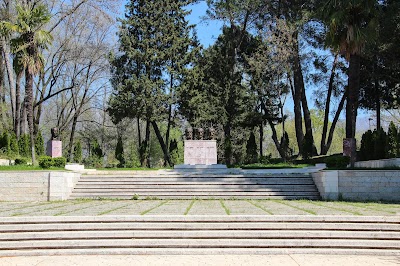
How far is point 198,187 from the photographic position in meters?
16.1

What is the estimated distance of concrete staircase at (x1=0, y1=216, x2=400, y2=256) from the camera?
25.9ft

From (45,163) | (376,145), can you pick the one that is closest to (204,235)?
(45,163)

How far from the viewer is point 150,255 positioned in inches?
305

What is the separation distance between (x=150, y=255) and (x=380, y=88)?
26.3 meters

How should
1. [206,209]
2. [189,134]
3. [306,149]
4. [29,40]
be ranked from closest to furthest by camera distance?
1. [206,209]
2. [29,40]
3. [189,134]
4. [306,149]

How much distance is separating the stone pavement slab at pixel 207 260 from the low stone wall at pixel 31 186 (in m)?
7.41

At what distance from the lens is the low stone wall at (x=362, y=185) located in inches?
556

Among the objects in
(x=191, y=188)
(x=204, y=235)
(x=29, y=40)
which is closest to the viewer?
(x=204, y=235)

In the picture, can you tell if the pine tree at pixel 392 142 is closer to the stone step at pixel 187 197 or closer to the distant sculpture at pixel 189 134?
the stone step at pixel 187 197

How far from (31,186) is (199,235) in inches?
353

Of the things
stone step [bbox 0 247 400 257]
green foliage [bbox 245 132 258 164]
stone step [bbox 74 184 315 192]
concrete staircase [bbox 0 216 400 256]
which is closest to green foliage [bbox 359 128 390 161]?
stone step [bbox 74 184 315 192]

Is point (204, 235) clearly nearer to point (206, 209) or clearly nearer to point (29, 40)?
point (206, 209)

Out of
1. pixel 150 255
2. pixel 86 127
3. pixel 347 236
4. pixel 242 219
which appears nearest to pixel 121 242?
pixel 150 255

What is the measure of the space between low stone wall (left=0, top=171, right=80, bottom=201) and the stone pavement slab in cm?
741
